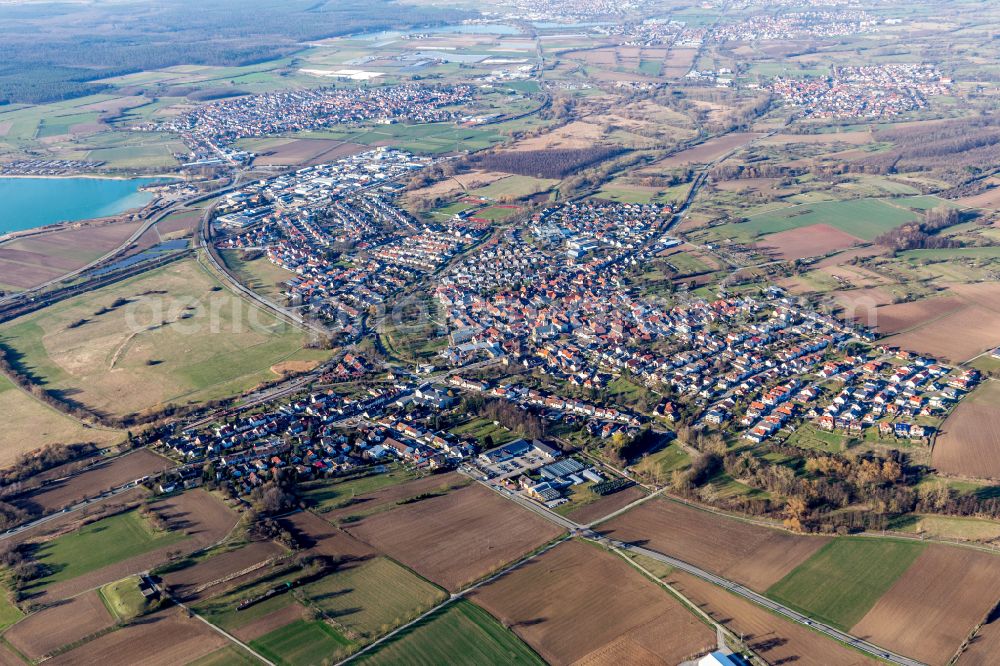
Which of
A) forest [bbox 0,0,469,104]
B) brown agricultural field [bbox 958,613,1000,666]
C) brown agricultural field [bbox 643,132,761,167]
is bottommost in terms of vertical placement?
brown agricultural field [bbox 958,613,1000,666]

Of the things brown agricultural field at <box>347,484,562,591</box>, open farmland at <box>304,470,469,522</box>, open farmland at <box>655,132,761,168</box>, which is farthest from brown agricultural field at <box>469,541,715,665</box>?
open farmland at <box>655,132,761,168</box>

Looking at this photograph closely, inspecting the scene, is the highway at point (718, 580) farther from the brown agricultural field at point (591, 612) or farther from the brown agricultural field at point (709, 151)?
the brown agricultural field at point (709, 151)

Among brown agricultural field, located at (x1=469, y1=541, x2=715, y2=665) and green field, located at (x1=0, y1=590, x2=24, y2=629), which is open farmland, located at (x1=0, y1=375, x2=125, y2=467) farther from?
brown agricultural field, located at (x1=469, y1=541, x2=715, y2=665)

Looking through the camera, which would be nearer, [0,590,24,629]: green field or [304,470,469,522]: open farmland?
[0,590,24,629]: green field

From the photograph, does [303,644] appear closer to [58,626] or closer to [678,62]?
[58,626]

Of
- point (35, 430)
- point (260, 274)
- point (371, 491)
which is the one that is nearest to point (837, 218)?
point (260, 274)
